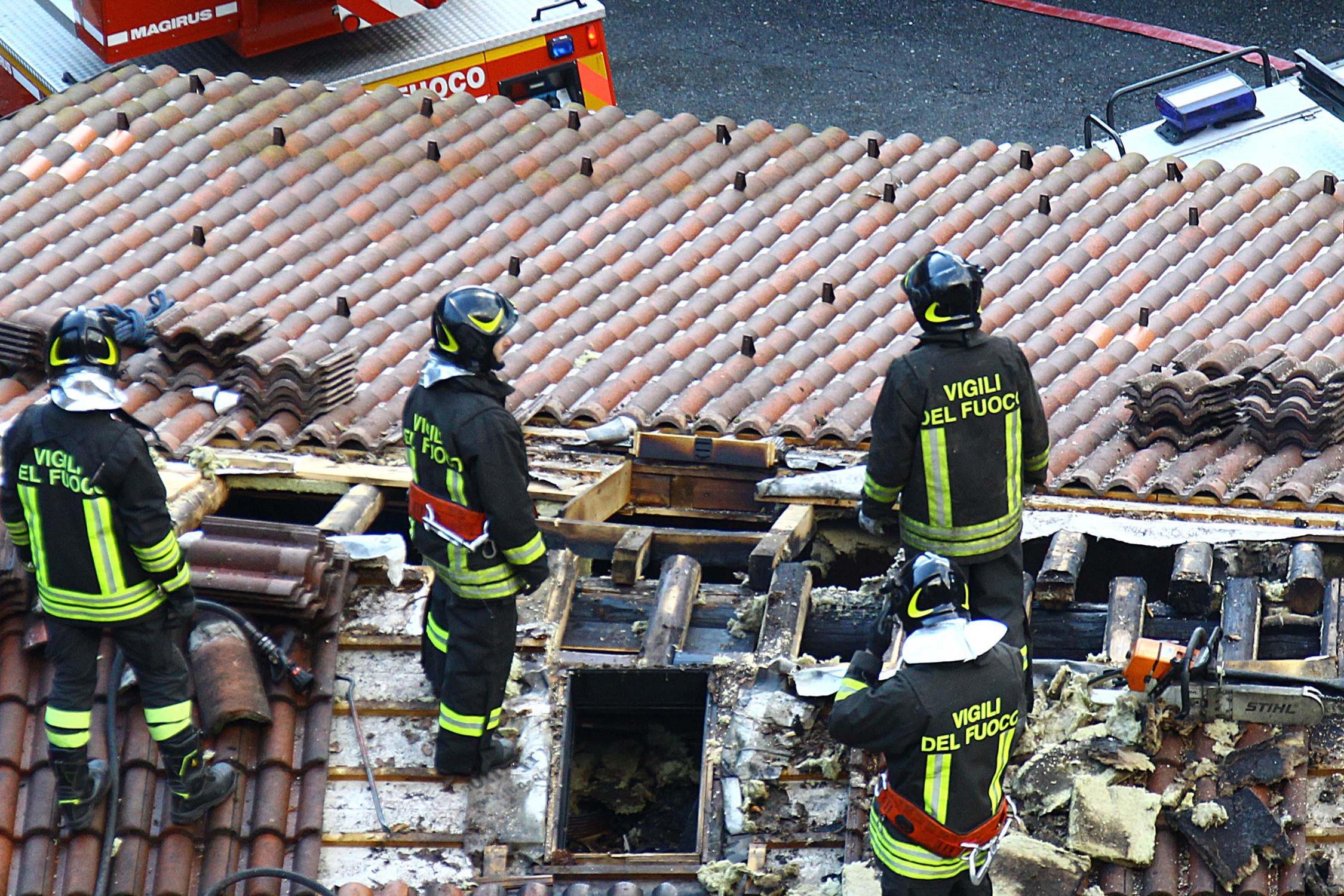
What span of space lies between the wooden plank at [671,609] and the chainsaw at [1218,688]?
1809mm

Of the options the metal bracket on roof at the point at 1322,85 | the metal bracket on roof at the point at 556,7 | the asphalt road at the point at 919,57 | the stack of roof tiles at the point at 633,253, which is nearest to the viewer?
the stack of roof tiles at the point at 633,253

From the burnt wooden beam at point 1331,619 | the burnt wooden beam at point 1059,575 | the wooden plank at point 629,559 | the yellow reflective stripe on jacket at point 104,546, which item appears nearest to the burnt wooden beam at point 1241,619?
the burnt wooden beam at point 1331,619

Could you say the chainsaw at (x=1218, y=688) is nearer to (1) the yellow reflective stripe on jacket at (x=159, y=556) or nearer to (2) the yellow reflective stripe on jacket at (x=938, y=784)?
(2) the yellow reflective stripe on jacket at (x=938, y=784)

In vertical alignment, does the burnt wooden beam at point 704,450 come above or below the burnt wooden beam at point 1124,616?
above

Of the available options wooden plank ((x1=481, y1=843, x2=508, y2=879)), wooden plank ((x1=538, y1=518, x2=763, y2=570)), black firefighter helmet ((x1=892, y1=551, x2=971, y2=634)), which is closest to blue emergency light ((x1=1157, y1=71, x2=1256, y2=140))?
wooden plank ((x1=538, y1=518, x2=763, y2=570))

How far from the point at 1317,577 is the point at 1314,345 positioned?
2.85 meters

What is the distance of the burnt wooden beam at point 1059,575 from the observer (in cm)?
761

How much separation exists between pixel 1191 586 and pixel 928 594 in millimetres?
2256

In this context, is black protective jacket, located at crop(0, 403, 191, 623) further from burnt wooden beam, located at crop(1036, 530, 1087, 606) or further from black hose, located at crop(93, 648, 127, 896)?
burnt wooden beam, located at crop(1036, 530, 1087, 606)

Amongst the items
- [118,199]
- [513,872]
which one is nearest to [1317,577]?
[513,872]

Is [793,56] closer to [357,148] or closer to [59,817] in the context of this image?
[357,148]

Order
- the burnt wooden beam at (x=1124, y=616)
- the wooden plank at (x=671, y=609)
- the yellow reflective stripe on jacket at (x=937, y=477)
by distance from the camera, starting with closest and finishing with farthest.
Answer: the yellow reflective stripe on jacket at (x=937, y=477) < the burnt wooden beam at (x=1124, y=616) < the wooden plank at (x=671, y=609)

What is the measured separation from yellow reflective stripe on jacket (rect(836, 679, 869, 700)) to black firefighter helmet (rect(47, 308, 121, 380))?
8.88 ft

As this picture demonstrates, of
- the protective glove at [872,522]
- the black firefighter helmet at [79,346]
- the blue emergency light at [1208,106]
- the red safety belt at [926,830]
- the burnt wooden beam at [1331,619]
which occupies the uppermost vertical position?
the blue emergency light at [1208,106]
